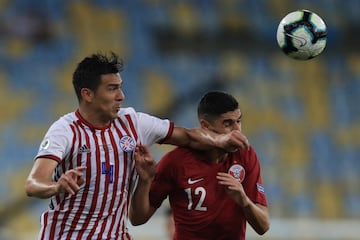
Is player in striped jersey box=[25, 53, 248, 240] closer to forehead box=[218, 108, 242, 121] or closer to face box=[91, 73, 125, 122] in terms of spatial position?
Result: face box=[91, 73, 125, 122]

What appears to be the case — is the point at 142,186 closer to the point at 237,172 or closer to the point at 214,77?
the point at 237,172

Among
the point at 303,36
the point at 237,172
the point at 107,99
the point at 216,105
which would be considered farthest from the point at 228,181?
the point at 303,36

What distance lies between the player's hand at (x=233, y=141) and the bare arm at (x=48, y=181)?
0.93 m

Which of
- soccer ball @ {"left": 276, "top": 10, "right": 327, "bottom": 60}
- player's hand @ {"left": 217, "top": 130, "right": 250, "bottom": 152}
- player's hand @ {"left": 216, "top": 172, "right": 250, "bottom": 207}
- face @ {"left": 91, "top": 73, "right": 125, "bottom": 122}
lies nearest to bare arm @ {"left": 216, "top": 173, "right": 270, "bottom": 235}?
player's hand @ {"left": 216, "top": 172, "right": 250, "bottom": 207}

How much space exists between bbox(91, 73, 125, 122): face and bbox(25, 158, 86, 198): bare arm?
457 millimetres

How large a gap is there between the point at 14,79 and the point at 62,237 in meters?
7.21

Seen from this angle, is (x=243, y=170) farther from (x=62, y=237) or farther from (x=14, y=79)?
(x=14, y=79)

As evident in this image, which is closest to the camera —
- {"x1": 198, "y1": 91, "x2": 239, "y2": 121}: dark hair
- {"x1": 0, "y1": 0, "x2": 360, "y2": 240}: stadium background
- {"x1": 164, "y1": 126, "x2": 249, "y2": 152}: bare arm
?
{"x1": 164, "y1": 126, "x2": 249, "y2": 152}: bare arm

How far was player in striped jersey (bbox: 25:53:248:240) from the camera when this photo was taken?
17.4ft

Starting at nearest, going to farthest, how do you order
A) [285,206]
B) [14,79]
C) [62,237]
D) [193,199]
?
[62,237] → [193,199] → [285,206] → [14,79]

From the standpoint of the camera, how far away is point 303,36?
19.4 feet

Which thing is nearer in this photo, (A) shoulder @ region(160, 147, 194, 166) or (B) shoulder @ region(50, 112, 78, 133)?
(B) shoulder @ region(50, 112, 78, 133)

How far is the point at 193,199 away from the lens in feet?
18.8

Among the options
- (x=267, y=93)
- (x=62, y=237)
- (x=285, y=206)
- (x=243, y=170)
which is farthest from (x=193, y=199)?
(x=267, y=93)
